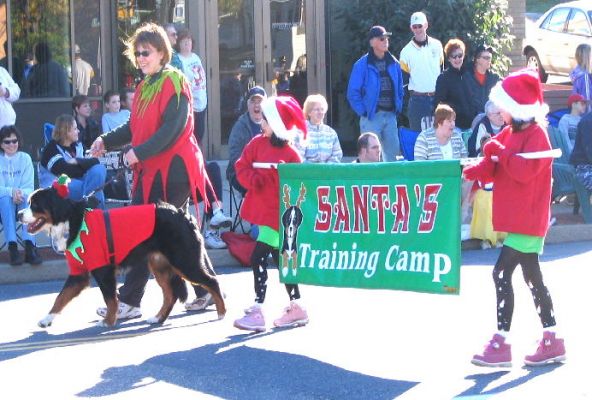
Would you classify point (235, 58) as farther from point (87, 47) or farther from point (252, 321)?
point (252, 321)

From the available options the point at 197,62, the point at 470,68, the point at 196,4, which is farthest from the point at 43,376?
Answer: the point at 196,4

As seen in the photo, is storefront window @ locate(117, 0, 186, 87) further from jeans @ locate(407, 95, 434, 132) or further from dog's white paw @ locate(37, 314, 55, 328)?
dog's white paw @ locate(37, 314, 55, 328)

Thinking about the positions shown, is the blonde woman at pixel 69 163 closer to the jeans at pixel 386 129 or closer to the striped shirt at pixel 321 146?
the striped shirt at pixel 321 146

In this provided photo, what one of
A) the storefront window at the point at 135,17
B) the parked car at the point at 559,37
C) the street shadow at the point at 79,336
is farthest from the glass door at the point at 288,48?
the street shadow at the point at 79,336

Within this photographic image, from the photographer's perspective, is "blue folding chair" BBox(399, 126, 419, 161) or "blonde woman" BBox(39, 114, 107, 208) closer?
"blonde woman" BBox(39, 114, 107, 208)

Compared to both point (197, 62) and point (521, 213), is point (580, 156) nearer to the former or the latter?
point (197, 62)


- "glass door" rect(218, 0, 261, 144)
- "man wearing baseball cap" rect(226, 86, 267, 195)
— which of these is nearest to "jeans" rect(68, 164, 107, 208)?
"man wearing baseball cap" rect(226, 86, 267, 195)

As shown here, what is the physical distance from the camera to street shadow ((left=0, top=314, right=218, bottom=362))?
8164 mm

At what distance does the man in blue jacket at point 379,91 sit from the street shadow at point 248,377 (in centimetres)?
622

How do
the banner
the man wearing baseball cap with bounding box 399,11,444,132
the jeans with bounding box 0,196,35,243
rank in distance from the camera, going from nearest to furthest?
1. the banner
2. the jeans with bounding box 0,196,35,243
3. the man wearing baseball cap with bounding box 399,11,444,132

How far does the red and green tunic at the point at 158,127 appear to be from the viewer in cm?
864

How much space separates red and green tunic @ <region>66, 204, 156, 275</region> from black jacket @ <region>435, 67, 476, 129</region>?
6.37m

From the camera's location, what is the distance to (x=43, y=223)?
8602 mm

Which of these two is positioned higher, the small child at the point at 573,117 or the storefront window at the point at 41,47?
the storefront window at the point at 41,47
